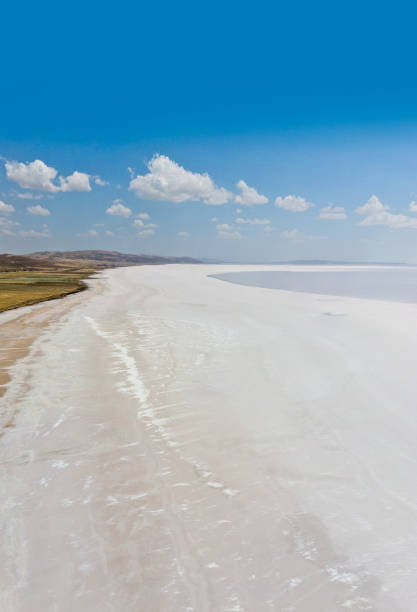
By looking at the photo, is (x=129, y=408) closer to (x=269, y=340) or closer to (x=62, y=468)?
(x=62, y=468)

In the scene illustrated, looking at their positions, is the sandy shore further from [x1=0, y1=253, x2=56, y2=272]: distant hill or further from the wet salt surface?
[x1=0, y1=253, x2=56, y2=272]: distant hill

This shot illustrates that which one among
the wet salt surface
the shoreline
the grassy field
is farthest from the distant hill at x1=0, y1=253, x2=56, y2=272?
the shoreline

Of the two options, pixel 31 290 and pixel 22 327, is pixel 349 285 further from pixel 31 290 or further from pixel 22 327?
Result: pixel 22 327

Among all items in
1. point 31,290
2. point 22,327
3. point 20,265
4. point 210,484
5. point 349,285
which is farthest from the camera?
point 20,265

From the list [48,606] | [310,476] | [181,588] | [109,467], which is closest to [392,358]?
[310,476]

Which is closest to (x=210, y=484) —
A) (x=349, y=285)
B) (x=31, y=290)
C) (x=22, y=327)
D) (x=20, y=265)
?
(x=22, y=327)

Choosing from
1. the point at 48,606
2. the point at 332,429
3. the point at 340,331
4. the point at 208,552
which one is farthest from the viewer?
the point at 340,331

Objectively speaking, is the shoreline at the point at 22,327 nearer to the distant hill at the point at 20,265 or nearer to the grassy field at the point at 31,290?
the grassy field at the point at 31,290

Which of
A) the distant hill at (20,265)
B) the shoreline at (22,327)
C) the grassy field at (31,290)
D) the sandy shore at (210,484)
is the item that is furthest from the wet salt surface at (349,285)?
the distant hill at (20,265)
